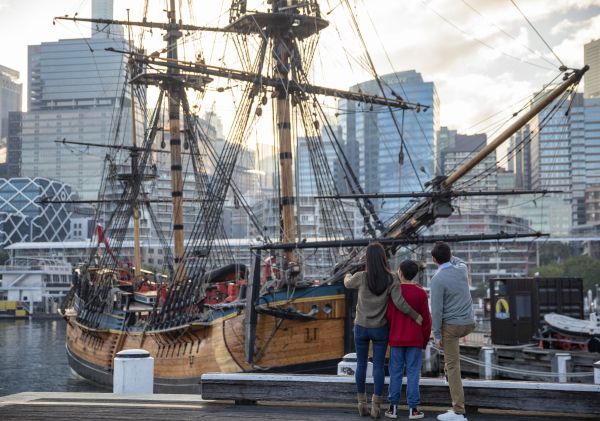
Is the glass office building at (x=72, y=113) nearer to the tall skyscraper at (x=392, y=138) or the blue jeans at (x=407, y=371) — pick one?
the tall skyscraper at (x=392, y=138)

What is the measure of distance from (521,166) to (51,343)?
154 meters

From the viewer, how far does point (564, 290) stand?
90.5 ft

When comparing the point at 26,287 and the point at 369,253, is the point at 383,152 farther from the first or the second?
the point at 369,253

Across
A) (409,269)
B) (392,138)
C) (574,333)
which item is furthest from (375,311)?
(392,138)

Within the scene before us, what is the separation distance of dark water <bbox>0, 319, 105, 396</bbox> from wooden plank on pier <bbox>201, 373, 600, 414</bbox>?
2425 cm

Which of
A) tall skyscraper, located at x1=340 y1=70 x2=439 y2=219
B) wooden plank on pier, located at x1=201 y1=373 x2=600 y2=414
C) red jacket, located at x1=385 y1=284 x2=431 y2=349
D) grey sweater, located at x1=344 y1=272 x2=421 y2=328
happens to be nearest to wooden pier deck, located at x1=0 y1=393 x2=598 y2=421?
wooden plank on pier, located at x1=201 y1=373 x2=600 y2=414

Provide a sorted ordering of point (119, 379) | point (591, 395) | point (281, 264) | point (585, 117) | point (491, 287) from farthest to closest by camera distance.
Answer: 1. point (585, 117)
2. point (491, 287)
3. point (281, 264)
4. point (119, 379)
5. point (591, 395)

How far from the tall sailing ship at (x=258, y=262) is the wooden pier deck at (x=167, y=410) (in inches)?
485

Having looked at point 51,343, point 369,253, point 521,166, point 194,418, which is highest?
point 521,166

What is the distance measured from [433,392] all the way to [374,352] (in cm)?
78

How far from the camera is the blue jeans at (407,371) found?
711 centimetres

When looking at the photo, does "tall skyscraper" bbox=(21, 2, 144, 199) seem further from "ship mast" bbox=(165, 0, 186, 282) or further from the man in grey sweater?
the man in grey sweater

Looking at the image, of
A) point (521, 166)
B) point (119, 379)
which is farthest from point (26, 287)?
point (521, 166)

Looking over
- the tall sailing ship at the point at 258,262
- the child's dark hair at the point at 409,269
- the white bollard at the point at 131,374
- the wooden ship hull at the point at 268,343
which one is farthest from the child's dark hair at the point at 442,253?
the wooden ship hull at the point at 268,343
